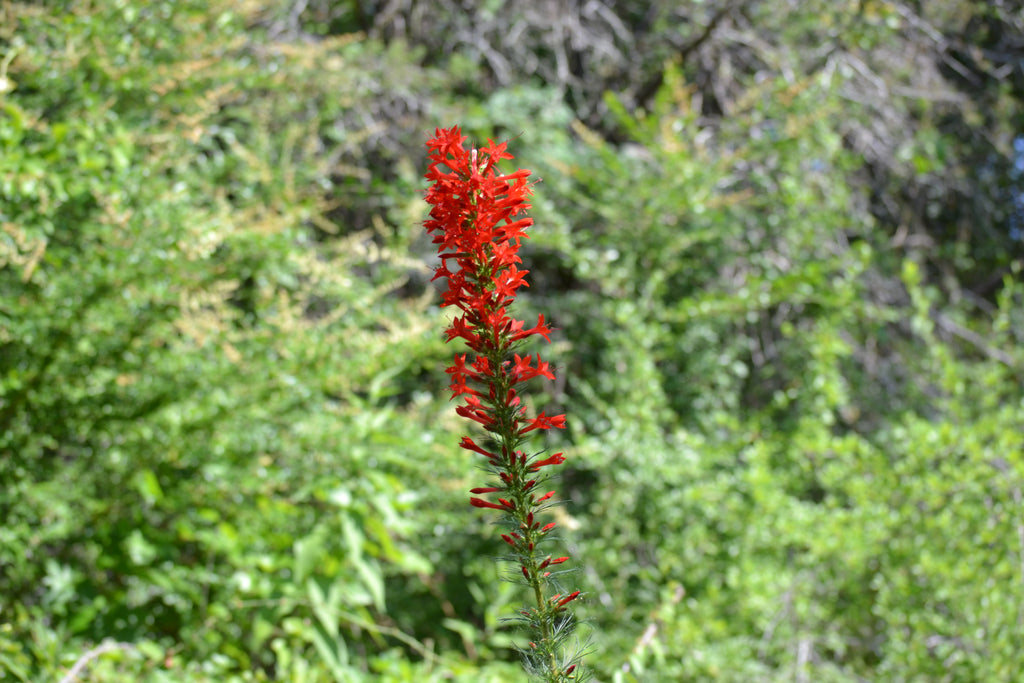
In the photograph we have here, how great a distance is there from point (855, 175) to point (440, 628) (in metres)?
3.15

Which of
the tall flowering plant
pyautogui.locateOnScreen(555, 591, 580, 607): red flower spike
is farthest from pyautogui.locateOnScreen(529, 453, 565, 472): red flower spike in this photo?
pyautogui.locateOnScreen(555, 591, 580, 607): red flower spike

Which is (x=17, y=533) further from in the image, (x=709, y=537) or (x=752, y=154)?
(x=752, y=154)

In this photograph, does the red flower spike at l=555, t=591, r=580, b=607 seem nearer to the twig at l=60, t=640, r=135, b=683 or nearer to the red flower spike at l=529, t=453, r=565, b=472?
the red flower spike at l=529, t=453, r=565, b=472

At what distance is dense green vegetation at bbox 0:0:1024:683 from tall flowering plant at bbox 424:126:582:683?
177 mm

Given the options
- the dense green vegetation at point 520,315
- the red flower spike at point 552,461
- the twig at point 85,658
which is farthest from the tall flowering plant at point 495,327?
the twig at point 85,658

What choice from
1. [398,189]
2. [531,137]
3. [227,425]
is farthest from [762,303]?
[227,425]

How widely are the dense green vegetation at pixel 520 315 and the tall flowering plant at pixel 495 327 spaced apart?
18cm

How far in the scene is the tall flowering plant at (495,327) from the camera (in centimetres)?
82

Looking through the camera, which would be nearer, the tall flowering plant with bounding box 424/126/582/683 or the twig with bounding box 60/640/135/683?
the tall flowering plant with bounding box 424/126/582/683

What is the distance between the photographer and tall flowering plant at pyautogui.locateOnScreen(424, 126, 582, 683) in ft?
2.70

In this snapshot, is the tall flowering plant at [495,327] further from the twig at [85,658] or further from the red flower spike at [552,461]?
the twig at [85,658]

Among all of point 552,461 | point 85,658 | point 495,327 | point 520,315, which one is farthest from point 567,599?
point 520,315

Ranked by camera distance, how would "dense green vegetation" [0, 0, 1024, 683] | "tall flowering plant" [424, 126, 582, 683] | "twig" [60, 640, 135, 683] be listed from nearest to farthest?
"tall flowering plant" [424, 126, 582, 683], "twig" [60, 640, 135, 683], "dense green vegetation" [0, 0, 1024, 683]

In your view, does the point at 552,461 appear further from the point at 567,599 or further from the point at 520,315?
the point at 520,315
